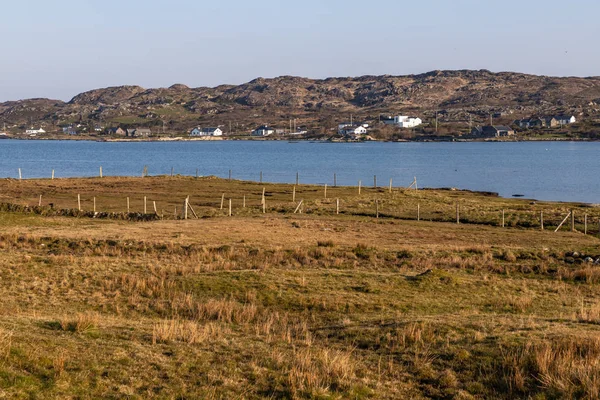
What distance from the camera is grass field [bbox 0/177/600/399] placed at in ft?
39.5

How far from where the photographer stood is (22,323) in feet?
52.1

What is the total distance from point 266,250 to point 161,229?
37.3 feet

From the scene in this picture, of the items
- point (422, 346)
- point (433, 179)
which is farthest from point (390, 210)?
point (433, 179)

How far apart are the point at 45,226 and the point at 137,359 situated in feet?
114

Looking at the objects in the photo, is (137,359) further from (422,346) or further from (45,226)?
(45,226)

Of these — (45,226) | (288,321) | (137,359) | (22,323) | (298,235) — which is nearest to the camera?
(137,359)

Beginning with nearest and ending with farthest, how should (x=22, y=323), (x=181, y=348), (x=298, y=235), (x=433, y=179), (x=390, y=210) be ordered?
(x=181, y=348), (x=22, y=323), (x=298, y=235), (x=390, y=210), (x=433, y=179)

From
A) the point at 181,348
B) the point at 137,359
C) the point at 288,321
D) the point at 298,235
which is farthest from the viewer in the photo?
the point at 298,235

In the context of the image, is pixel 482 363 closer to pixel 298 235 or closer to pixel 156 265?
pixel 156 265

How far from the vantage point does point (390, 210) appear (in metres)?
57.2

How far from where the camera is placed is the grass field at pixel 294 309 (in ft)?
39.5

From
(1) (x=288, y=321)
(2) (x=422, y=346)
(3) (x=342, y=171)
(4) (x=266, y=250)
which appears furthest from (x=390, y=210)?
(3) (x=342, y=171)

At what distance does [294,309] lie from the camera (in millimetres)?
21234

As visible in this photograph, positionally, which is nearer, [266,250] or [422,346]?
[422,346]
